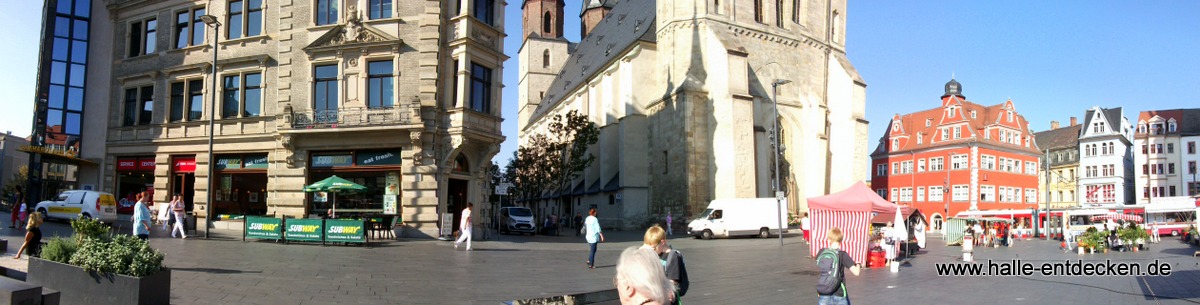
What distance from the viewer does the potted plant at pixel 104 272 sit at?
8461mm

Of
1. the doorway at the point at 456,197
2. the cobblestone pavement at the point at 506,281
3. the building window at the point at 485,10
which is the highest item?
the building window at the point at 485,10

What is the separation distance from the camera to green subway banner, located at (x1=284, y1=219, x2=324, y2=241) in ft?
67.2

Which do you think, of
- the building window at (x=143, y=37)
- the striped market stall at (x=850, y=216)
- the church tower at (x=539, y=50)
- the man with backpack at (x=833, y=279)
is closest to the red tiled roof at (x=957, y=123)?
the church tower at (x=539, y=50)

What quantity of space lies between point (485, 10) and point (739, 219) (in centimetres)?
1632

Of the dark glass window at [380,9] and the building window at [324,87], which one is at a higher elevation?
the dark glass window at [380,9]

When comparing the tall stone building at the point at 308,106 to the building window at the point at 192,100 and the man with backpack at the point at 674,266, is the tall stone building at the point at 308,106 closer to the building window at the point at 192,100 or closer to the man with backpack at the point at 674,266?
the building window at the point at 192,100

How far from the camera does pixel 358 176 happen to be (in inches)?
971

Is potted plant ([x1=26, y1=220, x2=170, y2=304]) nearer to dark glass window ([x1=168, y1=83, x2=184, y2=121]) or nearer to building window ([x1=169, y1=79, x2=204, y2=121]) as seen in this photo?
building window ([x1=169, y1=79, x2=204, y2=121])

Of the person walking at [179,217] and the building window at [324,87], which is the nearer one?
the person walking at [179,217]

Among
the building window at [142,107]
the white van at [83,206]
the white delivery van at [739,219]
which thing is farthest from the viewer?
the white delivery van at [739,219]

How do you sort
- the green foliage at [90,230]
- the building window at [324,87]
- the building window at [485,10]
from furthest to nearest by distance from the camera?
the building window at [485,10] < the building window at [324,87] < the green foliage at [90,230]

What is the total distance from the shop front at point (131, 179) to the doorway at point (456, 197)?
37.2ft

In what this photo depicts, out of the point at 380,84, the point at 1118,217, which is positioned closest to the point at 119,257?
the point at 380,84

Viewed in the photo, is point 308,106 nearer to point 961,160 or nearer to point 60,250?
point 60,250
